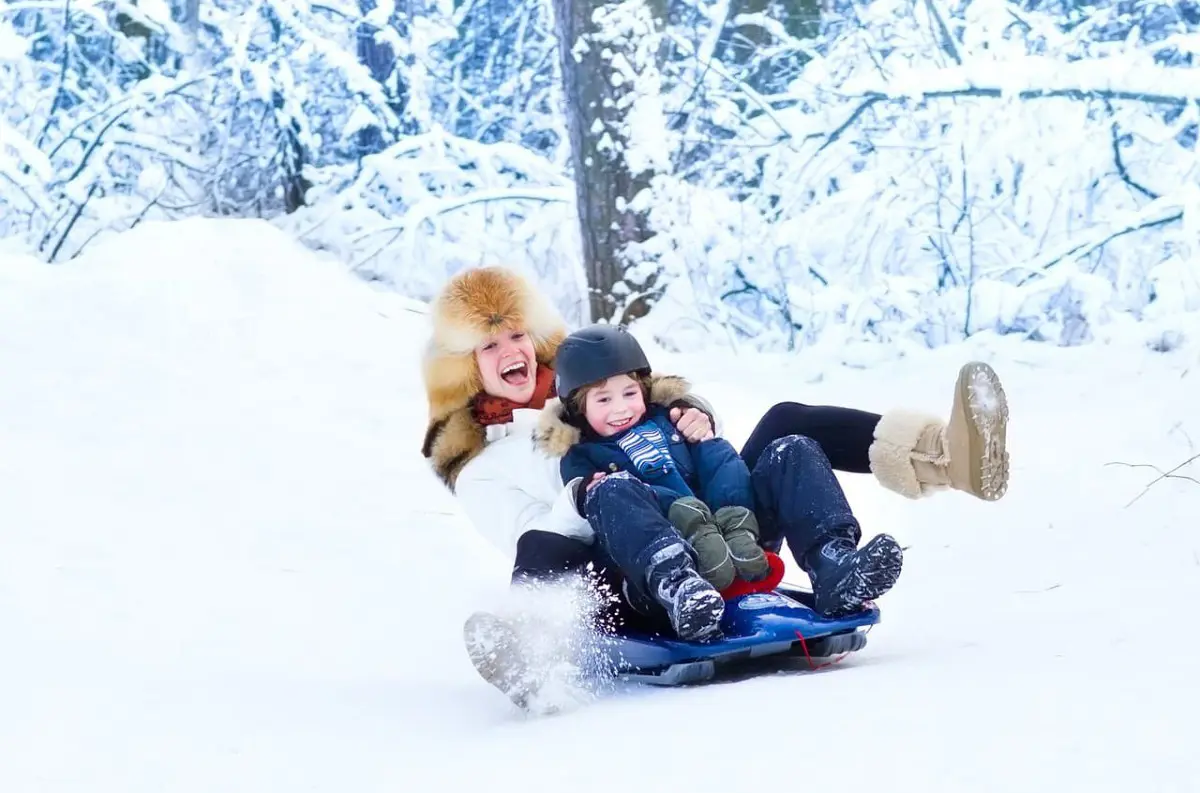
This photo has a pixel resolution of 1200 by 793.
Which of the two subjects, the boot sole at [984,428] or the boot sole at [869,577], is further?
the boot sole at [984,428]

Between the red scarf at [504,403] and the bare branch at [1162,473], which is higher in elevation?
the red scarf at [504,403]

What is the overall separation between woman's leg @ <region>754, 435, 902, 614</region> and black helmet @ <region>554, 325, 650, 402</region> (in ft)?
1.18

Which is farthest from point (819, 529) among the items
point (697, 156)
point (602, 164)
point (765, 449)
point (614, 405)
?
point (697, 156)

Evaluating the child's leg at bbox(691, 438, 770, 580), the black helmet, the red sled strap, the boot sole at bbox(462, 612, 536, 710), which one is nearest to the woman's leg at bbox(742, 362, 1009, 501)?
the child's leg at bbox(691, 438, 770, 580)

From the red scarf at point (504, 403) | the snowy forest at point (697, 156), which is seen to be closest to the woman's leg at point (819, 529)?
the red scarf at point (504, 403)

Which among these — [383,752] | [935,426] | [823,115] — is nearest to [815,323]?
[823,115]

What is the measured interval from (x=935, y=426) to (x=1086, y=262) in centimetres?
354

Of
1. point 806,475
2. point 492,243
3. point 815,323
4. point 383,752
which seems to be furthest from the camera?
point 492,243

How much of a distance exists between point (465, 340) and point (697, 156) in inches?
172

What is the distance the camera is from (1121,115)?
5996 millimetres

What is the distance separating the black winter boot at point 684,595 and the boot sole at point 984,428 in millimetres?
624

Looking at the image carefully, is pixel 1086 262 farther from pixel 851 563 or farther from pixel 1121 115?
pixel 851 563

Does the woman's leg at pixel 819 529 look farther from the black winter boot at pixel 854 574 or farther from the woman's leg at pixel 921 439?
the woman's leg at pixel 921 439

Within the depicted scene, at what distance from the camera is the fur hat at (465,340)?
3.23m
